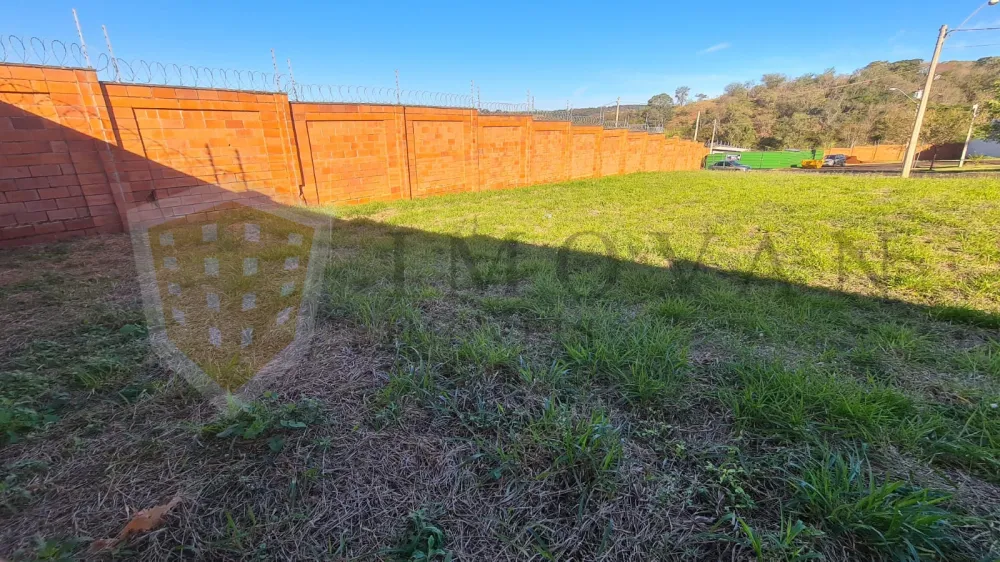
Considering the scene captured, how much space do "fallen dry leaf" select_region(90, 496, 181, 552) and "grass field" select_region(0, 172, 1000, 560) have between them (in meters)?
0.03

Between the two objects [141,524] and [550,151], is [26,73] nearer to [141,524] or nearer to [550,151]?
[141,524]

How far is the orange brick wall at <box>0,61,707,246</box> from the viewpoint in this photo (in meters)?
4.15

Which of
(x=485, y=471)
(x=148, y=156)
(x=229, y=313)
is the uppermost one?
(x=148, y=156)

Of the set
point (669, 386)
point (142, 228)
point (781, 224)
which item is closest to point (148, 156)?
point (142, 228)

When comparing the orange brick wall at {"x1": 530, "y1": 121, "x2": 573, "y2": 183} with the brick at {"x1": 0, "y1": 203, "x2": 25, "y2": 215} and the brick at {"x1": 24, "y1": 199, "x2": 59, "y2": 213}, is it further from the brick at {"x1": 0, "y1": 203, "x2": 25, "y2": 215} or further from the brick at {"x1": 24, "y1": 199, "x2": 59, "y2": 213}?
the brick at {"x1": 0, "y1": 203, "x2": 25, "y2": 215}

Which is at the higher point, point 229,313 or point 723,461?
point 229,313

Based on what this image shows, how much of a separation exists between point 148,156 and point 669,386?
653 centimetres

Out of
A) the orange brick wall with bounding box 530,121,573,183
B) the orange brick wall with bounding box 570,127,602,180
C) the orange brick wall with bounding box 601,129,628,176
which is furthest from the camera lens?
the orange brick wall with bounding box 601,129,628,176

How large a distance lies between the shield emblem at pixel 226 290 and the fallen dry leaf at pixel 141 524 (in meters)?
0.57

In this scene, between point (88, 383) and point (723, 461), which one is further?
point (88, 383)

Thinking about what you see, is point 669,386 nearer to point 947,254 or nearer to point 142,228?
point 947,254

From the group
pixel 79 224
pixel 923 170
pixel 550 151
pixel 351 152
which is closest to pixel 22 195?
pixel 79 224

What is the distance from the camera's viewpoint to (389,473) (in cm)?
134

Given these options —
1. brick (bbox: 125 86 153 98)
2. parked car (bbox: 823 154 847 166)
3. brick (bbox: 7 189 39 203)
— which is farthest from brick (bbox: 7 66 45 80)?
parked car (bbox: 823 154 847 166)
